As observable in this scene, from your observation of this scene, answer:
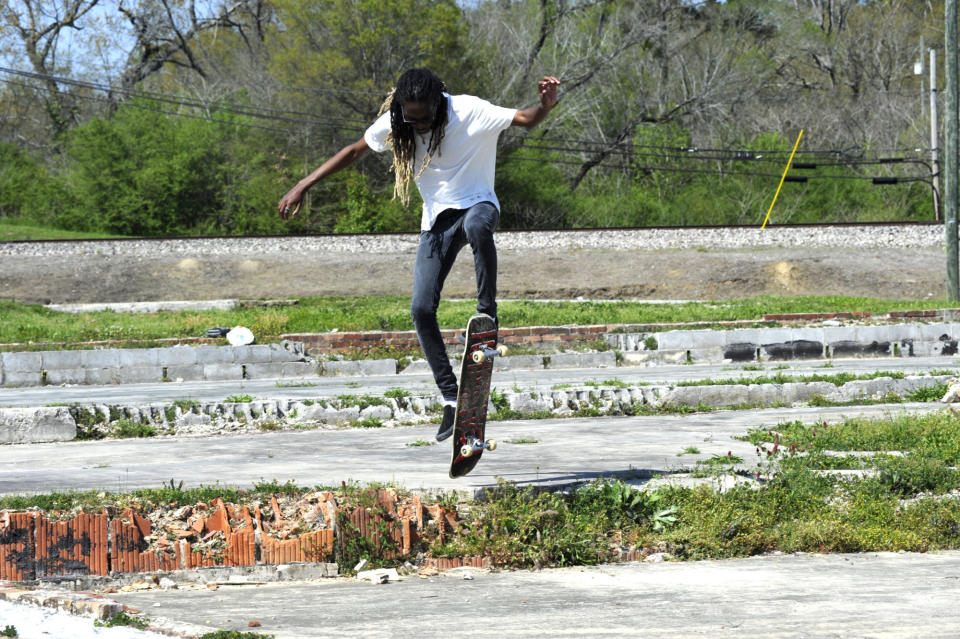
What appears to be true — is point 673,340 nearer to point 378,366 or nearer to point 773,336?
point 773,336

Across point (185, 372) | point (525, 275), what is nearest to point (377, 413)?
point (185, 372)

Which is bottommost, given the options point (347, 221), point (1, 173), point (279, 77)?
point (347, 221)

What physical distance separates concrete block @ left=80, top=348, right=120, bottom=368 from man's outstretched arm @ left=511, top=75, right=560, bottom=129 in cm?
1302

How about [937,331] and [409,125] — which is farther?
[937,331]

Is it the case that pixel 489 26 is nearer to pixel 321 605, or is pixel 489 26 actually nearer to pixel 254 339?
pixel 254 339

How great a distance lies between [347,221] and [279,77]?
26.8 ft

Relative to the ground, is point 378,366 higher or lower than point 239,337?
lower

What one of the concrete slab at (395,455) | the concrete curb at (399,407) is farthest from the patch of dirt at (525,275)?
the concrete slab at (395,455)

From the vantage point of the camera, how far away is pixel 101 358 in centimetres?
1750

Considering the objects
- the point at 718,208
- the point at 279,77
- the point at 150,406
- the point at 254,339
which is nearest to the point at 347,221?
the point at 279,77

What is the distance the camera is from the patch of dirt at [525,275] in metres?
32.2

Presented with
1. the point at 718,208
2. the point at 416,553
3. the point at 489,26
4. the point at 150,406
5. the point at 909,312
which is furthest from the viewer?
the point at 489,26

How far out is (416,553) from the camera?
5184 millimetres

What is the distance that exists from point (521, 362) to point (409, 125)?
1217 cm
